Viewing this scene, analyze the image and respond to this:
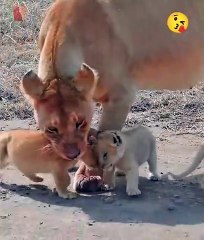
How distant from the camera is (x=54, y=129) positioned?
171 inches

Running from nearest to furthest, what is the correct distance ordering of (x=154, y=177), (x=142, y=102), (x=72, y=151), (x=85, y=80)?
(x=72, y=151)
(x=85, y=80)
(x=154, y=177)
(x=142, y=102)

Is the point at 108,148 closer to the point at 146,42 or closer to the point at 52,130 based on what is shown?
the point at 52,130

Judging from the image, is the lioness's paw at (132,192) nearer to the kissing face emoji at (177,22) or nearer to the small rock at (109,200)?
the small rock at (109,200)

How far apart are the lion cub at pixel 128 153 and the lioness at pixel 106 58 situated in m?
0.19

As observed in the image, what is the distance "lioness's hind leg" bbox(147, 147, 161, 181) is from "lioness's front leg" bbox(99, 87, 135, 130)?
285mm

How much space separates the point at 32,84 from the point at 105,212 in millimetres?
882

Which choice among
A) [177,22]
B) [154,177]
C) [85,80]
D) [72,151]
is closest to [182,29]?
[177,22]

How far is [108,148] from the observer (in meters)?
4.64

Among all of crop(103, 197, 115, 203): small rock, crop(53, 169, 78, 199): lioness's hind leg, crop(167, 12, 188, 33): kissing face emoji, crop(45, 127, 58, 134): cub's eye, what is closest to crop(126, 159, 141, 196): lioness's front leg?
crop(103, 197, 115, 203): small rock

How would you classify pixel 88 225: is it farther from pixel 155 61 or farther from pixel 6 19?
pixel 6 19

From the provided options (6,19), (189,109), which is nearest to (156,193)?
(189,109)

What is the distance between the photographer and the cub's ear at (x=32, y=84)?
14.3ft

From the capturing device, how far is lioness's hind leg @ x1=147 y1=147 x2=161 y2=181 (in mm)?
5102

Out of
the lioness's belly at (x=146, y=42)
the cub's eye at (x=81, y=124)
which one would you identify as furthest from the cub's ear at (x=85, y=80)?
the lioness's belly at (x=146, y=42)
